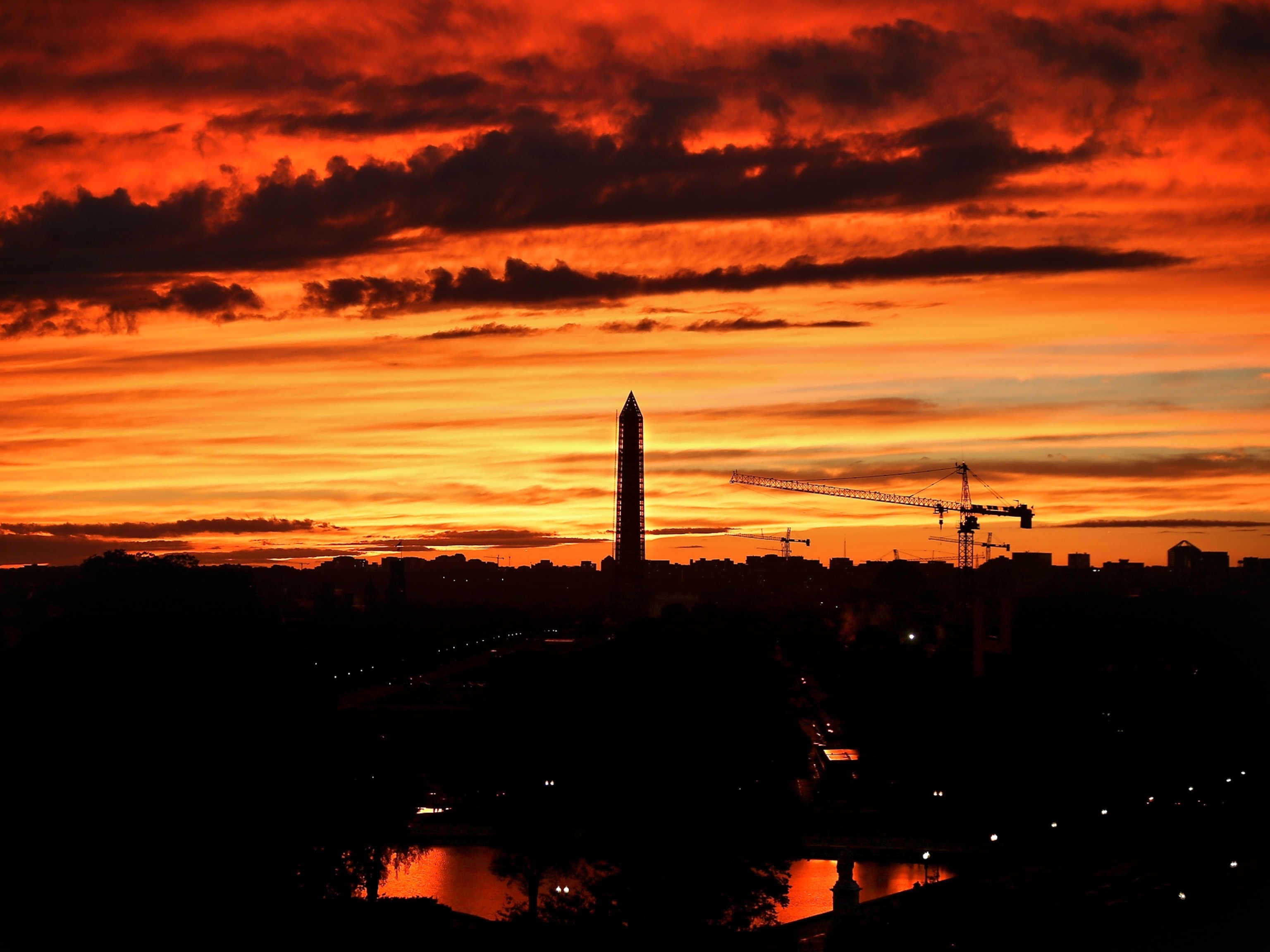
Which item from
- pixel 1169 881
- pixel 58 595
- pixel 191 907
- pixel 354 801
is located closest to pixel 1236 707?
pixel 1169 881

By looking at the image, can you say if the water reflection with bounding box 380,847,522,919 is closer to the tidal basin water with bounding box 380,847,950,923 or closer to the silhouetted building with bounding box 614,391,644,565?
the tidal basin water with bounding box 380,847,950,923

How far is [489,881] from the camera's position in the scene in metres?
34.5

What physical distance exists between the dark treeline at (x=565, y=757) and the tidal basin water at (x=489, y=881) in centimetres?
83

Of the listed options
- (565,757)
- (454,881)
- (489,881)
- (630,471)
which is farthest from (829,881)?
(630,471)

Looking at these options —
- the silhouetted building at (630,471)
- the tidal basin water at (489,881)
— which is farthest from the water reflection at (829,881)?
the silhouetted building at (630,471)

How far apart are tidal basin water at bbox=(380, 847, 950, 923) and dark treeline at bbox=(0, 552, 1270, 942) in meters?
0.83

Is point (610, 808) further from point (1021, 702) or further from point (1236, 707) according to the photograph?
point (1236, 707)

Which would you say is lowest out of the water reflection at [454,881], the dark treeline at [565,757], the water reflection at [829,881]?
the water reflection at [829,881]

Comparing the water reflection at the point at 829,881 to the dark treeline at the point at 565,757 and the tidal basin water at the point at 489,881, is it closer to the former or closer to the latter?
the tidal basin water at the point at 489,881

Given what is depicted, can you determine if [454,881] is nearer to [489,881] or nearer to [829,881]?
[489,881]

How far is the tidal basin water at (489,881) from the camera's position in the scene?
32281 millimetres

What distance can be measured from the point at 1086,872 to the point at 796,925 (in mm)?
9558

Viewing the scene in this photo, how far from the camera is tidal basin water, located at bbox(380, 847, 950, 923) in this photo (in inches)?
1271

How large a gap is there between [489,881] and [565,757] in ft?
15.1
